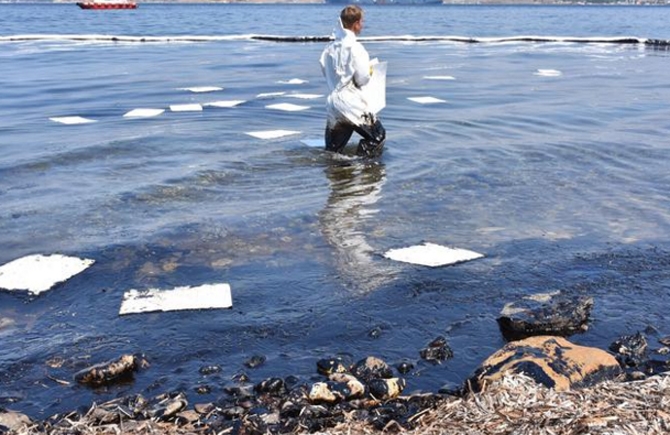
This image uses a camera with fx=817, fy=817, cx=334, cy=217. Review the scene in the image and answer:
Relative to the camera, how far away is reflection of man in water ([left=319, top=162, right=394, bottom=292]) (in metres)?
5.72

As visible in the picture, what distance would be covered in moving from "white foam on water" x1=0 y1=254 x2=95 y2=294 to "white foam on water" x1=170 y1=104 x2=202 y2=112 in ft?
24.8

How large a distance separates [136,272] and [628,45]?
25.9m

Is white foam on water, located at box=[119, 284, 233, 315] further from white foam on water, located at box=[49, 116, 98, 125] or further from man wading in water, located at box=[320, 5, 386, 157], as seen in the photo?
white foam on water, located at box=[49, 116, 98, 125]

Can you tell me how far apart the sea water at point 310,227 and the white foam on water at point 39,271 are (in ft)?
0.36

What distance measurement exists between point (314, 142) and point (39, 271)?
→ 5184 mm

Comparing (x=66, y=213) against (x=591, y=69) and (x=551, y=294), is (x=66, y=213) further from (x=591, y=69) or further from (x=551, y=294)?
(x=591, y=69)

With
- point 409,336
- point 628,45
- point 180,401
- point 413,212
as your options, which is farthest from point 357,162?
point 628,45

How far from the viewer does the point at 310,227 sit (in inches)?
269

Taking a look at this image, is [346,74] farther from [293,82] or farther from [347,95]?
[293,82]

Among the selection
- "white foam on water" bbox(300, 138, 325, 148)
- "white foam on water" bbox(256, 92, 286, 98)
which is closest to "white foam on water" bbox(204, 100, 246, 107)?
"white foam on water" bbox(256, 92, 286, 98)

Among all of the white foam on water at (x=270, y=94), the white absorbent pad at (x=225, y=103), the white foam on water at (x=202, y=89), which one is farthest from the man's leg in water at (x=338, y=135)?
the white foam on water at (x=202, y=89)

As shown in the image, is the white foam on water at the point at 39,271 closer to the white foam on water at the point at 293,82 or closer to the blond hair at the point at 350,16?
the blond hair at the point at 350,16

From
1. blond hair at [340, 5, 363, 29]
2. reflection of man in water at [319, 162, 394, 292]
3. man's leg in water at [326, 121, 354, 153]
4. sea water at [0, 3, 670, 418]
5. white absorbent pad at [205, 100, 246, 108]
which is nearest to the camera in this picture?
sea water at [0, 3, 670, 418]

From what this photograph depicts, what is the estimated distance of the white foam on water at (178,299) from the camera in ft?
16.8
